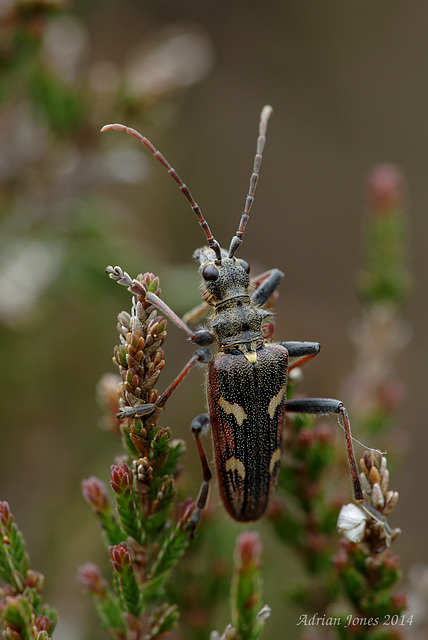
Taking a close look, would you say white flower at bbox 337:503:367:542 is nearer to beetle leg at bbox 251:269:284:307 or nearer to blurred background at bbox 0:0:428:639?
blurred background at bbox 0:0:428:639

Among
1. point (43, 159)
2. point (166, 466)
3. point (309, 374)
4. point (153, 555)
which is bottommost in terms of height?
point (153, 555)

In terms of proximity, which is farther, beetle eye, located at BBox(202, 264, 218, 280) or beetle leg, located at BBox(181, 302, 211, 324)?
beetle leg, located at BBox(181, 302, 211, 324)

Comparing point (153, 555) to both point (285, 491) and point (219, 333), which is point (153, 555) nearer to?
point (285, 491)

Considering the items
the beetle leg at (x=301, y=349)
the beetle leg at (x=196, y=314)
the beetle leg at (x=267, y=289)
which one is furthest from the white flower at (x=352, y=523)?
the beetle leg at (x=196, y=314)

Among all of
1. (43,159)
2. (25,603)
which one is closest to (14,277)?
(43,159)

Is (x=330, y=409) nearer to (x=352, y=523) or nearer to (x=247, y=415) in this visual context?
(x=247, y=415)

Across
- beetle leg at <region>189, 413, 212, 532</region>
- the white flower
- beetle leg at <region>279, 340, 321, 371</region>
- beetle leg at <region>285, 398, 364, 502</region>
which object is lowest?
→ the white flower

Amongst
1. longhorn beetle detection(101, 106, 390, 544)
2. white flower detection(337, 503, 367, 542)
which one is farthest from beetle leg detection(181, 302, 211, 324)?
white flower detection(337, 503, 367, 542)
